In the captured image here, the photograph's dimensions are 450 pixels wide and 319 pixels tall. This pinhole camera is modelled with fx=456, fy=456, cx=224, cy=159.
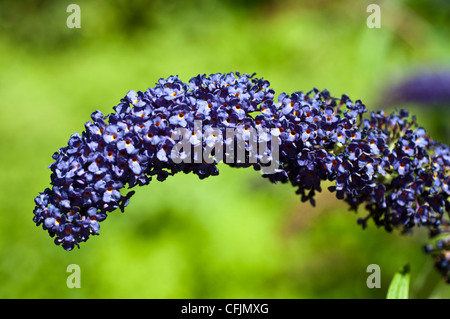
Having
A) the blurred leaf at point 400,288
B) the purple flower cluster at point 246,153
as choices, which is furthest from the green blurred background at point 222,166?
the purple flower cluster at point 246,153

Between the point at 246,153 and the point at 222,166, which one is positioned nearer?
the point at 246,153

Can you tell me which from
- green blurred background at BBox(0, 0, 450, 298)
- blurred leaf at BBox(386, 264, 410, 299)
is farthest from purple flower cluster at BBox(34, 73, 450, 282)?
green blurred background at BBox(0, 0, 450, 298)

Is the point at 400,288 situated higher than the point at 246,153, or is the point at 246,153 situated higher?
the point at 246,153

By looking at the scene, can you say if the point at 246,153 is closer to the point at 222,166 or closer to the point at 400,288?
the point at 400,288

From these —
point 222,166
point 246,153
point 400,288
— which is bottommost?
point 400,288

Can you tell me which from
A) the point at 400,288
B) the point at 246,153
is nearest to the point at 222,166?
the point at 400,288

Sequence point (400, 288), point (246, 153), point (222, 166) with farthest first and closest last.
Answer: point (222, 166) < point (400, 288) < point (246, 153)

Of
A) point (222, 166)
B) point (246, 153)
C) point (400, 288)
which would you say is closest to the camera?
point (246, 153)
